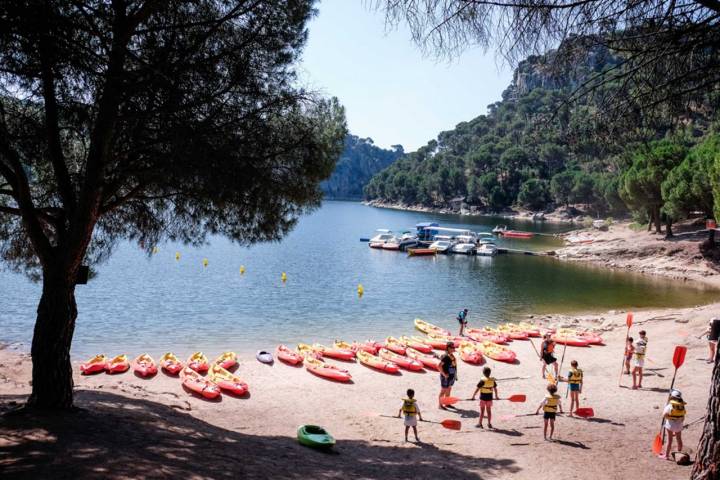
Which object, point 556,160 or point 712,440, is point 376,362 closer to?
point 712,440

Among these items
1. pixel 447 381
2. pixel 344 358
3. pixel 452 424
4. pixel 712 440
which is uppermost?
pixel 712 440

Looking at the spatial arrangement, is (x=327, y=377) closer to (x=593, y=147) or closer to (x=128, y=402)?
(x=128, y=402)

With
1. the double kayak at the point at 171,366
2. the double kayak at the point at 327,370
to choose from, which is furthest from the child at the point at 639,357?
the double kayak at the point at 171,366

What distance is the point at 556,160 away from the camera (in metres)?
116

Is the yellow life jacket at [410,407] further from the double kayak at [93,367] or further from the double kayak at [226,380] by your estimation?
the double kayak at [93,367]

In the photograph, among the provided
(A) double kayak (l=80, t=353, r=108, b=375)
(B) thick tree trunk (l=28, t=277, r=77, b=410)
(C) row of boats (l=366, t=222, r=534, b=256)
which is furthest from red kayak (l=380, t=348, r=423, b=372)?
(C) row of boats (l=366, t=222, r=534, b=256)

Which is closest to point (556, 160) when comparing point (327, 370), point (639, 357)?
point (639, 357)

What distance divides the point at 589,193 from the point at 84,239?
98.9 meters

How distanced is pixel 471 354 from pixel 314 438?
34.6 ft

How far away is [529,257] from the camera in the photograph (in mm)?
53906

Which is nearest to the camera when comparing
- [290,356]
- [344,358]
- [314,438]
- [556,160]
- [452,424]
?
[314,438]

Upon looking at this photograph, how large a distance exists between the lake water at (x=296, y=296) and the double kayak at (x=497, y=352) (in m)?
5.90

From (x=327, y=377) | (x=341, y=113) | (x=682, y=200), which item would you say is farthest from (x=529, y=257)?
(x=341, y=113)

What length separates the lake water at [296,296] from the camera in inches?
974
